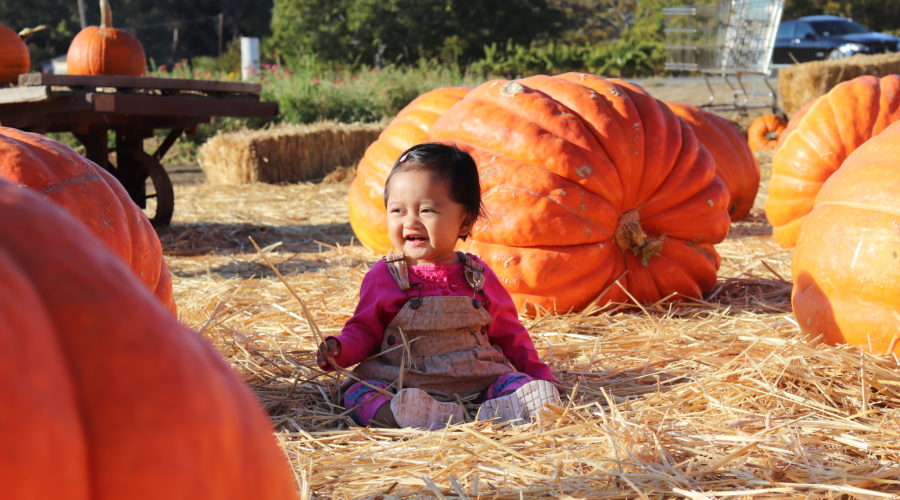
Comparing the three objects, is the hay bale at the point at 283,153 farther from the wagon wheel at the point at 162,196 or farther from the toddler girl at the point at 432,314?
the toddler girl at the point at 432,314

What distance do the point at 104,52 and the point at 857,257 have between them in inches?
215

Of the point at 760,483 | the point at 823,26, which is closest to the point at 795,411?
the point at 760,483

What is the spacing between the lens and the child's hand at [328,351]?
7.20 ft

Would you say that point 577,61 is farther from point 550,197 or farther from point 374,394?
point 374,394

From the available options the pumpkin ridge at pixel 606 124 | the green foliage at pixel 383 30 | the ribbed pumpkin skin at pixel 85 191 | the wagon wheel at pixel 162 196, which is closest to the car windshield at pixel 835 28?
the green foliage at pixel 383 30

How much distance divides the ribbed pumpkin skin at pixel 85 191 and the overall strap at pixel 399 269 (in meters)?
0.56

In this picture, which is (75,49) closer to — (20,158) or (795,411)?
(20,158)

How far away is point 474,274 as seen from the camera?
2.37m

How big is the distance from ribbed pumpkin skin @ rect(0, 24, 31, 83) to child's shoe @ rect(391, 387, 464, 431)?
5.60 meters

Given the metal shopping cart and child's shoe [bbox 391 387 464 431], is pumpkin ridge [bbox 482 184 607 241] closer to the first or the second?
child's shoe [bbox 391 387 464 431]

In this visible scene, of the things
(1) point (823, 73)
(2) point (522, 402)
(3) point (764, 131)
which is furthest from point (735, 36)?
(2) point (522, 402)

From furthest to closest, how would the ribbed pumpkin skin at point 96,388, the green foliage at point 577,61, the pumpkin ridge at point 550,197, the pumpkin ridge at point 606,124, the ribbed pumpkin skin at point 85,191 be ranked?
the green foliage at point 577,61, the pumpkin ridge at point 606,124, the pumpkin ridge at point 550,197, the ribbed pumpkin skin at point 85,191, the ribbed pumpkin skin at point 96,388

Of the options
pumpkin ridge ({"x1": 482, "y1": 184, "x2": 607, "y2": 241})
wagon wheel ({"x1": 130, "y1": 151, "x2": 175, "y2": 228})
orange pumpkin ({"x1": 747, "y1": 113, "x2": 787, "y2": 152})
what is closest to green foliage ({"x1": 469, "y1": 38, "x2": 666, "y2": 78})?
orange pumpkin ({"x1": 747, "y1": 113, "x2": 787, "y2": 152})

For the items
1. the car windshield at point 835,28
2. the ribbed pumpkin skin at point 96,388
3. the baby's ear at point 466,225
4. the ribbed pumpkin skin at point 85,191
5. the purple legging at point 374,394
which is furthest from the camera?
the car windshield at point 835,28
